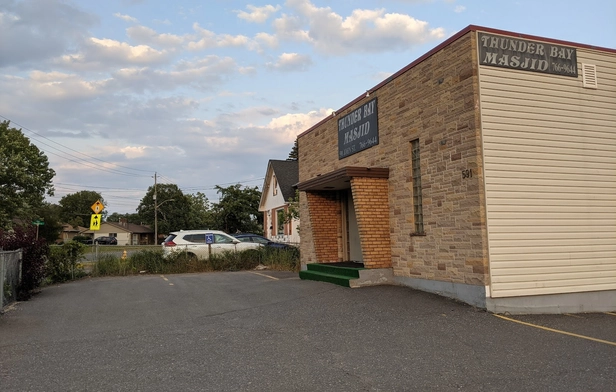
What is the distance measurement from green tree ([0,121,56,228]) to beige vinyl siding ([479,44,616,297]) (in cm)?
3412

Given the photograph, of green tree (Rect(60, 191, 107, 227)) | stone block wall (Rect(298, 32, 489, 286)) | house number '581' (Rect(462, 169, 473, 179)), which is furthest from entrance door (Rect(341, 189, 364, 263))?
green tree (Rect(60, 191, 107, 227))

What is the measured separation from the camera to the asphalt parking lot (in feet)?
17.8

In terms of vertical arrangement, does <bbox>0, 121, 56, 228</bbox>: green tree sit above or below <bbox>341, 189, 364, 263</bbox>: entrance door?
above

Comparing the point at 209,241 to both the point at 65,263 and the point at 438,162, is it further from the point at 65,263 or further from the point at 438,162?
the point at 438,162

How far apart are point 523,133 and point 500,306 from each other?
11.5 feet

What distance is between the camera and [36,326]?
886cm

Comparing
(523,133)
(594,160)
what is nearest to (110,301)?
(523,133)

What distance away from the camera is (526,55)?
400 inches

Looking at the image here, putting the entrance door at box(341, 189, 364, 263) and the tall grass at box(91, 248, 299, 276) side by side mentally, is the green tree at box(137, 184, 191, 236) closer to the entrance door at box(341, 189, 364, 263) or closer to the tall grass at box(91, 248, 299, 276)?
the tall grass at box(91, 248, 299, 276)

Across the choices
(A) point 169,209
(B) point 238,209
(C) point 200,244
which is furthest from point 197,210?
(C) point 200,244

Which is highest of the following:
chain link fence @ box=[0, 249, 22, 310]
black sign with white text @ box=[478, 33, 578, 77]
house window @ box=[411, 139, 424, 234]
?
black sign with white text @ box=[478, 33, 578, 77]

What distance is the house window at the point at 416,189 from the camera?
11461mm

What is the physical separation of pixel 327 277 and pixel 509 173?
5758 millimetres

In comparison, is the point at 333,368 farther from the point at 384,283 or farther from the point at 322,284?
the point at 322,284
